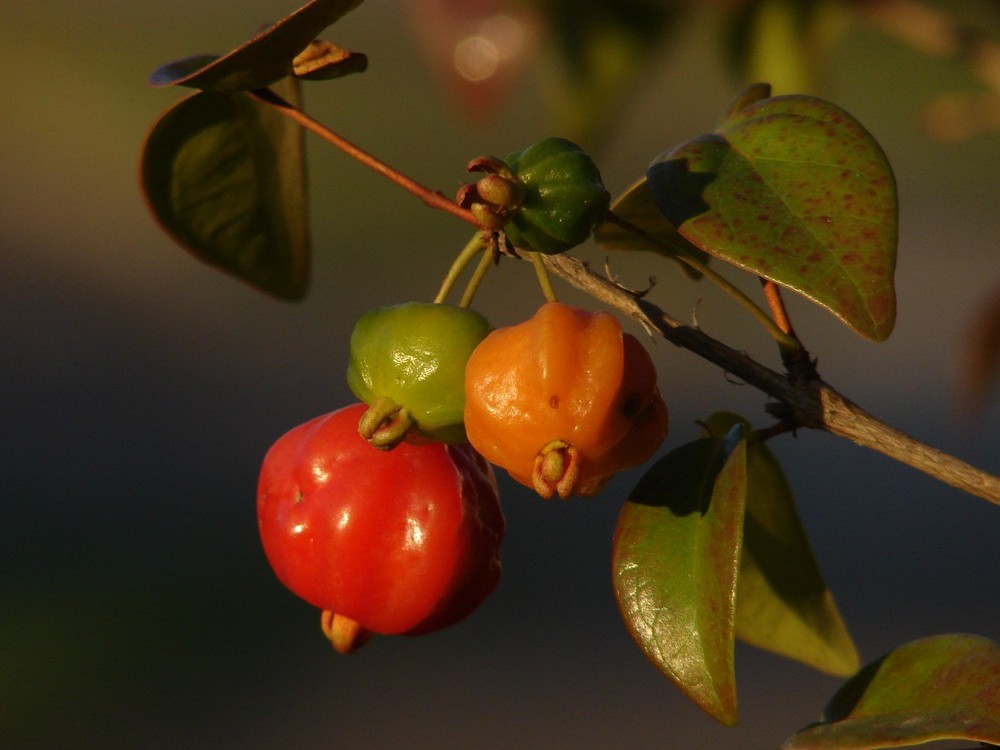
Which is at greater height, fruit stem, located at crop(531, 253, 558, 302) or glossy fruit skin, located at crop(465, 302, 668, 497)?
fruit stem, located at crop(531, 253, 558, 302)

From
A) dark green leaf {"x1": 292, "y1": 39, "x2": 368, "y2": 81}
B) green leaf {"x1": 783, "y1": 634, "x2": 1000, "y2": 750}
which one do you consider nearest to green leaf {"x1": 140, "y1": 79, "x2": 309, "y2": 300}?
dark green leaf {"x1": 292, "y1": 39, "x2": 368, "y2": 81}

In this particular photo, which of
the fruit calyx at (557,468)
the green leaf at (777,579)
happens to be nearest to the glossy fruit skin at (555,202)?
the fruit calyx at (557,468)

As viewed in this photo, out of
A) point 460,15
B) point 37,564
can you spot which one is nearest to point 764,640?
point 460,15

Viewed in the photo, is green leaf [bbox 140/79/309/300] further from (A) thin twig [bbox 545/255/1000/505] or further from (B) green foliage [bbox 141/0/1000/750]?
(A) thin twig [bbox 545/255/1000/505]

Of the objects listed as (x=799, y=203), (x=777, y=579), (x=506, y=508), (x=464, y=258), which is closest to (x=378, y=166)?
(x=464, y=258)

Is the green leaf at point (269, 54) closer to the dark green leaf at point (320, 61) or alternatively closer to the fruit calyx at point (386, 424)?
the dark green leaf at point (320, 61)
